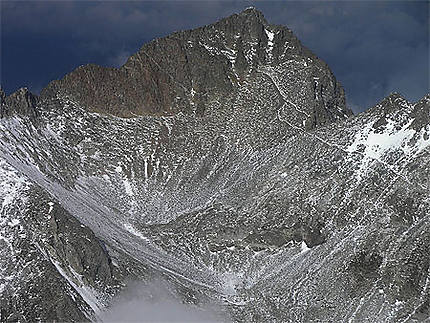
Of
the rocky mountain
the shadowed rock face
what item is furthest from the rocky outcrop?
the shadowed rock face

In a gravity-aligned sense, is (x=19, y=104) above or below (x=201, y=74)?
above

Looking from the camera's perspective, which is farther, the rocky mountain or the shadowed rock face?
the shadowed rock face

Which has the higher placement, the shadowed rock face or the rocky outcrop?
the rocky outcrop

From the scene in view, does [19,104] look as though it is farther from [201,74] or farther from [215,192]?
[201,74]

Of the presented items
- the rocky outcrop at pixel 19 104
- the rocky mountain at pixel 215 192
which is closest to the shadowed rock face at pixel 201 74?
the rocky mountain at pixel 215 192

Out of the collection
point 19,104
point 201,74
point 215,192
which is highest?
point 19,104

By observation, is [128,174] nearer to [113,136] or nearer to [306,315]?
[113,136]

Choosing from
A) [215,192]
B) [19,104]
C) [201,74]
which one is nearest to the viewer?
[215,192]

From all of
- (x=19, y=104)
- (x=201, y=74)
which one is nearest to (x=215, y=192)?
(x=19, y=104)

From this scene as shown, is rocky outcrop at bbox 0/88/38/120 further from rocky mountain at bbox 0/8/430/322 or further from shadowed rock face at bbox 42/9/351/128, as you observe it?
shadowed rock face at bbox 42/9/351/128
